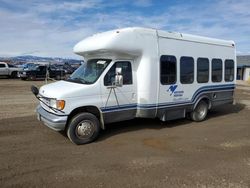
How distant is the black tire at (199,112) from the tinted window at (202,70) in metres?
0.83

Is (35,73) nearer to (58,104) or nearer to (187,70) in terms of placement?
(187,70)

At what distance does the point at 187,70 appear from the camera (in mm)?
8930

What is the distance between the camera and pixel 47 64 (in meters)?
29.8

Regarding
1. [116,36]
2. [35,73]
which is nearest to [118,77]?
[116,36]

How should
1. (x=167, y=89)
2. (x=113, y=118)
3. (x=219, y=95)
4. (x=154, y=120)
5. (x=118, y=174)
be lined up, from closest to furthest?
(x=118, y=174) < (x=113, y=118) < (x=167, y=89) < (x=154, y=120) < (x=219, y=95)

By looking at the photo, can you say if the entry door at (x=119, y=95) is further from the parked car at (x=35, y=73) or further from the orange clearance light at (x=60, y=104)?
the parked car at (x=35, y=73)

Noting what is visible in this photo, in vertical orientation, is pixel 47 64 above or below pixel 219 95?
above

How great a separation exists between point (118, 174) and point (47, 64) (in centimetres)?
2643

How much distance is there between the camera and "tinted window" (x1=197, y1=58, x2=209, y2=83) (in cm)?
932

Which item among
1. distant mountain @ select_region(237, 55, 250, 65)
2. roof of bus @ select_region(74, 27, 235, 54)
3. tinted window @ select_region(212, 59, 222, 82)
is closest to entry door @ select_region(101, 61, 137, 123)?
roof of bus @ select_region(74, 27, 235, 54)

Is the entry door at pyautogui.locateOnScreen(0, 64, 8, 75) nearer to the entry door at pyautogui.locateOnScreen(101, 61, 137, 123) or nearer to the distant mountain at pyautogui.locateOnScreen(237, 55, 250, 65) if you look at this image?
the entry door at pyautogui.locateOnScreen(101, 61, 137, 123)

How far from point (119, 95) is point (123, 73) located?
2.04 ft

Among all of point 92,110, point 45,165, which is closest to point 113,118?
point 92,110

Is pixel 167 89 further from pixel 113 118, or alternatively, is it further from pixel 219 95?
pixel 219 95
